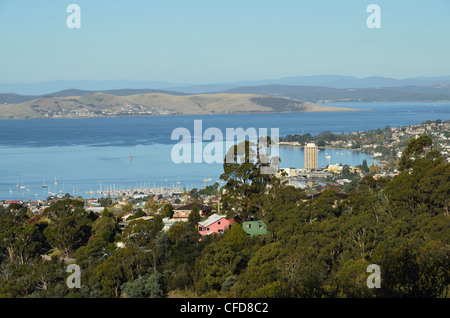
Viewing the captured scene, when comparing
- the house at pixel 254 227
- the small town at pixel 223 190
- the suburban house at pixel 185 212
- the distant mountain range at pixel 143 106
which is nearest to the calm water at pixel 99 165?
the small town at pixel 223 190

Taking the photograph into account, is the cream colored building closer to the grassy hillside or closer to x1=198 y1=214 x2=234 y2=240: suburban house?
x1=198 y1=214 x2=234 y2=240: suburban house

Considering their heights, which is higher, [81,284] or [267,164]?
[267,164]

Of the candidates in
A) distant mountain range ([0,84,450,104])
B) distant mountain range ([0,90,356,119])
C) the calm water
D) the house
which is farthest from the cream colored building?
distant mountain range ([0,84,450,104])

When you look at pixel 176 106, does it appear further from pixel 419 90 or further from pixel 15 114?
pixel 419 90

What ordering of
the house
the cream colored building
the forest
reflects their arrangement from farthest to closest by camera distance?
the cream colored building, the house, the forest

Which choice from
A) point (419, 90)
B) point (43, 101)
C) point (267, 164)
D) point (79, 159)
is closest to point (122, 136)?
point (79, 159)

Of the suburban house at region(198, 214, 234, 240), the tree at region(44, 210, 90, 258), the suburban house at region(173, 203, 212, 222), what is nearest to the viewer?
the tree at region(44, 210, 90, 258)

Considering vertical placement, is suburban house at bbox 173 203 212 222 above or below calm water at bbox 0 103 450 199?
above

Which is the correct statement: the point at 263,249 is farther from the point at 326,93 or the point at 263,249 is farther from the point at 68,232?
the point at 326,93
